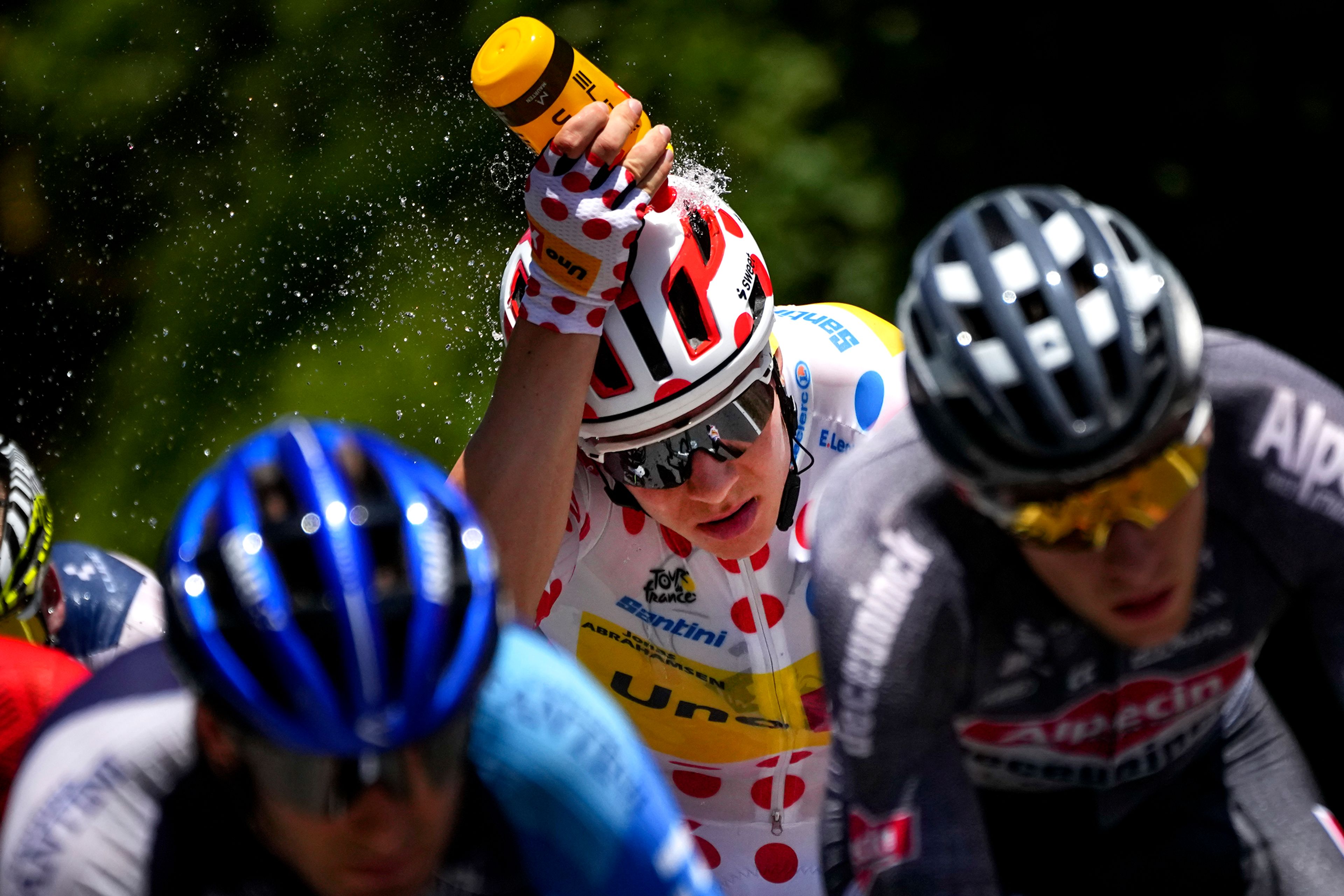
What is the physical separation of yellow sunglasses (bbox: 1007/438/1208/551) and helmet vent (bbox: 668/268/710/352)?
4.51ft

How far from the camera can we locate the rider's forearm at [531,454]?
11.0 ft

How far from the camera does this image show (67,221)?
28.6 ft

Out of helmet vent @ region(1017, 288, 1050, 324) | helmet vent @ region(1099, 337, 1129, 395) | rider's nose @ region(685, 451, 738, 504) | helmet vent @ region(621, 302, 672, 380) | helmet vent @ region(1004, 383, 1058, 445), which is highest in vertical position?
helmet vent @ region(1017, 288, 1050, 324)

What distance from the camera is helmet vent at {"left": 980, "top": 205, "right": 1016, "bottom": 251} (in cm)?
232

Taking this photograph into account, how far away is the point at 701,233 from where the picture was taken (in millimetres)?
3662

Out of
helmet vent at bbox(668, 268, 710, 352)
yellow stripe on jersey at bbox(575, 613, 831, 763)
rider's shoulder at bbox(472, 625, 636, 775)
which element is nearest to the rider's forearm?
helmet vent at bbox(668, 268, 710, 352)

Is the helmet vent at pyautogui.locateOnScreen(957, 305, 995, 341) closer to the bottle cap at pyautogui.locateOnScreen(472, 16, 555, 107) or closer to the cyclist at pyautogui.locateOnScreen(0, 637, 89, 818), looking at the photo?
the bottle cap at pyautogui.locateOnScreen(472, 16, 555, 107)

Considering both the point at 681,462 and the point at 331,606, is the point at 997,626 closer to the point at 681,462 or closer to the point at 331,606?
the point at 331,606

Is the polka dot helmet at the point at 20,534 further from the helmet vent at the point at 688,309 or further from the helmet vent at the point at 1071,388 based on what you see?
the helmet vent at the point at 1071,388

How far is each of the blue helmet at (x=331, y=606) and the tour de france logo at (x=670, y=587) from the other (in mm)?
1670

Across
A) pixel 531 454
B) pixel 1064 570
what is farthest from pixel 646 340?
pixel 1064 570

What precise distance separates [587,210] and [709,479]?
64 centimetres

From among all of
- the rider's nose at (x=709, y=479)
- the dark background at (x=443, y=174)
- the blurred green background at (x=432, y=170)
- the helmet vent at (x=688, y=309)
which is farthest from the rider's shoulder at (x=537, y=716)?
the blurred green background at (x=432, y=170)

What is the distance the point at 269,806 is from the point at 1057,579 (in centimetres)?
115
